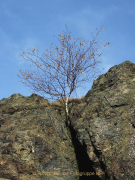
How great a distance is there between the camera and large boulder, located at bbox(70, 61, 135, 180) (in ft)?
25.0

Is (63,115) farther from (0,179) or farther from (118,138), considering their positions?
(0,179)

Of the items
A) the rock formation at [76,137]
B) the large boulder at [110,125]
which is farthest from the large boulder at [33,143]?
the large boulder at [110,125]

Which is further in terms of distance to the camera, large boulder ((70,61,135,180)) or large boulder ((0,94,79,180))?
large boulder ((0,94,79,180))

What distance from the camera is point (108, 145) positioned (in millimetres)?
8250

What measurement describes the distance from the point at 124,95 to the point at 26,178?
22.1ft

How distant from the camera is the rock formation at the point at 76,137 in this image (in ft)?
25.3

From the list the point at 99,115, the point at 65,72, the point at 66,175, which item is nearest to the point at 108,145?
the point at 99,115

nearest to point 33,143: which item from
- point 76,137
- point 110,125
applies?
point 76,137

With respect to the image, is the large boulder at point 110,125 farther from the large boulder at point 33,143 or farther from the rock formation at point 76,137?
the large boulder at point 33,143

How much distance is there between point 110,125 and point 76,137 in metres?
2.15

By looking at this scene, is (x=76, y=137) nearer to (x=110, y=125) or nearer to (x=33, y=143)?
(x=110, y=125)

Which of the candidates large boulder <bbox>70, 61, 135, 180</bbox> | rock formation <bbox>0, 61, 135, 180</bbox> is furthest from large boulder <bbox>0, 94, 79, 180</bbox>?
large boulder <bbox>70, 61, 135, 180</bbox>

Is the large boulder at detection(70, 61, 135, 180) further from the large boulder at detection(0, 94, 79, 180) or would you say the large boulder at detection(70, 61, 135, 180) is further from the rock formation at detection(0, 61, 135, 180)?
the large boulder at detection(0, 94, 79, 180)

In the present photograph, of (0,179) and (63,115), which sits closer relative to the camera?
(0,179)
